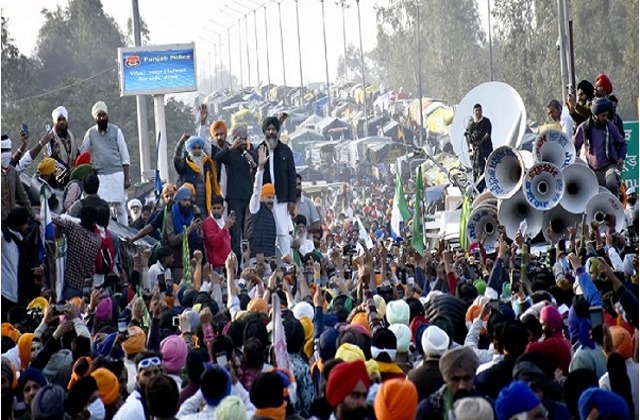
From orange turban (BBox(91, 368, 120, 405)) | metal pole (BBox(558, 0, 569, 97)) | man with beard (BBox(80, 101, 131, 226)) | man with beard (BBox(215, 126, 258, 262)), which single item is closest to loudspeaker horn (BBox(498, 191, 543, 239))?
man with beard (BBox(215, 126, 258, 262))

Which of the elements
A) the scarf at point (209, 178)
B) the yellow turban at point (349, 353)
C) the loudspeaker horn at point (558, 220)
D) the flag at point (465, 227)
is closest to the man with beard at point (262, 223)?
the scarf at point (209, 178)

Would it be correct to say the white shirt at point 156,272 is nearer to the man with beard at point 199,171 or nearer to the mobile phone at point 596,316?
the man with beard at point 199,171

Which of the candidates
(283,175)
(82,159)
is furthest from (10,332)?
(283,175)

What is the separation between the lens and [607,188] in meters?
19.1

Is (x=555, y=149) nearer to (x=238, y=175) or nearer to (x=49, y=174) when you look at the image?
(x=238, y=175)

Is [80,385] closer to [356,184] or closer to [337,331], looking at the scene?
[337,331]

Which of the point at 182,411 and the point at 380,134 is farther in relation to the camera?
the point at 380,134

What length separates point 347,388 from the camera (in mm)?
8398

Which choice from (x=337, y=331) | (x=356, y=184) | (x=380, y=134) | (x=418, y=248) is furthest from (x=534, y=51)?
(x=337, y=331)

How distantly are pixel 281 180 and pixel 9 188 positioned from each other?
3.92 meters

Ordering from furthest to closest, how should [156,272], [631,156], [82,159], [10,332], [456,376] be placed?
[631,156] < [82,159] < [156,272] < [10,332] < [456,376]

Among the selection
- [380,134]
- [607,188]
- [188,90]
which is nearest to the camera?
[607,188]

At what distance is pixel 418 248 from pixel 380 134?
217 feet

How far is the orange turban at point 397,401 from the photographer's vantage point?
7809mm
